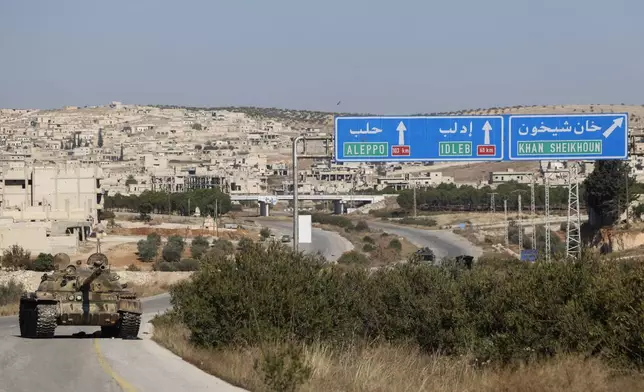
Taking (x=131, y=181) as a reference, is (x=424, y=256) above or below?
below

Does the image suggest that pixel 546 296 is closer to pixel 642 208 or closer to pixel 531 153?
pixel 531 153

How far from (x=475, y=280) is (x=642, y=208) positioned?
6123 cm

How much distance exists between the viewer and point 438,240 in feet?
290

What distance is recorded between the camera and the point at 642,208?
79312mm

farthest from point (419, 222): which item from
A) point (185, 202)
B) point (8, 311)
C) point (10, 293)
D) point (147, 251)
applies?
point (8, 311)

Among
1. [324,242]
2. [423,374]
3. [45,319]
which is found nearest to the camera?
[423,374]

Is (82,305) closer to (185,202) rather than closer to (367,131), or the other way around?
(367,131)

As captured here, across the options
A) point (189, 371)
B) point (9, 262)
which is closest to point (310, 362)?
point (189, 371)

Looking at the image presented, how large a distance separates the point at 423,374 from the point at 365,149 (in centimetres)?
1217

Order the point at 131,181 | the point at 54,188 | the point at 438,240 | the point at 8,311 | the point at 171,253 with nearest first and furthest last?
the point at 8,311 → the point at 171,253 → the point at 438,240 → the point at 54,188 → the point at 131,181

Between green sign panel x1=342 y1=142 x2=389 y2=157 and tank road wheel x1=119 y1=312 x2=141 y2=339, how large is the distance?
6.38m

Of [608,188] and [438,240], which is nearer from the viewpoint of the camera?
[608,188]

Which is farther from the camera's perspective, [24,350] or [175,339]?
[175,339]

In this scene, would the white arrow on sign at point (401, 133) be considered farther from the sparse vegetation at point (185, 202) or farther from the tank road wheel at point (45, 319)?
the sparse vegetation at point (185, 202)
